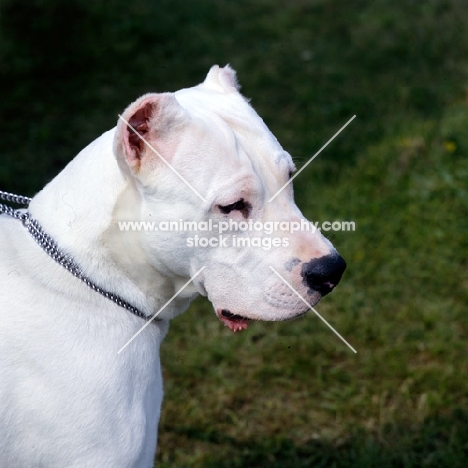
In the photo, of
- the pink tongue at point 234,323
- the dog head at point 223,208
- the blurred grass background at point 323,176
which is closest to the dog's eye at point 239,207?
the dog head at point 223,208

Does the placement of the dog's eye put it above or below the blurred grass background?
above

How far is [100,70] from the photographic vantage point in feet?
24.5

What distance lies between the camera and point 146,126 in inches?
88.9

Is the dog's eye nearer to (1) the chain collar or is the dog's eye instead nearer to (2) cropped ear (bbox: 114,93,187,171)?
(2) cropped ear (bbox: 114,93,187,171)

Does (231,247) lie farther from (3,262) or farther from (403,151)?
(403,151)

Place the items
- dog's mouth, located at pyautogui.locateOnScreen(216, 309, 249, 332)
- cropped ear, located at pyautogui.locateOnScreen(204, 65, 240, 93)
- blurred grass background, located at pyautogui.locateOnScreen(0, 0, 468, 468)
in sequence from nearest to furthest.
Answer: dog's mouth, located at pyautogui.locateOnScreen(216, 309, 249, 332) < cropped ear, located at pyautogui.locateOnScreen(204, 65, 240, 93) < blurred grass background, located at pyautogui.locateOnScreen(0, 0, 468, 468)

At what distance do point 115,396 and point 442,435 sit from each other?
2.02 m

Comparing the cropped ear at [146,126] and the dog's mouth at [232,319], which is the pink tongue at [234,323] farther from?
the cropped ear at [146,126]

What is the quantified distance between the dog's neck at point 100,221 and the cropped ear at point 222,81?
0.43 meters

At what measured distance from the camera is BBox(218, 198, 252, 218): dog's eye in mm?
2283

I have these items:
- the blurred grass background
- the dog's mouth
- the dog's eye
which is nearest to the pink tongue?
the dog's mouth

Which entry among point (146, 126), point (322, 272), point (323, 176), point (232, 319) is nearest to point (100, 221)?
point (146, 126)

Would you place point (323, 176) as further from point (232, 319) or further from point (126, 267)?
point (126, 267)

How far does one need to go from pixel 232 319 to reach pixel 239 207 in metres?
0.38
